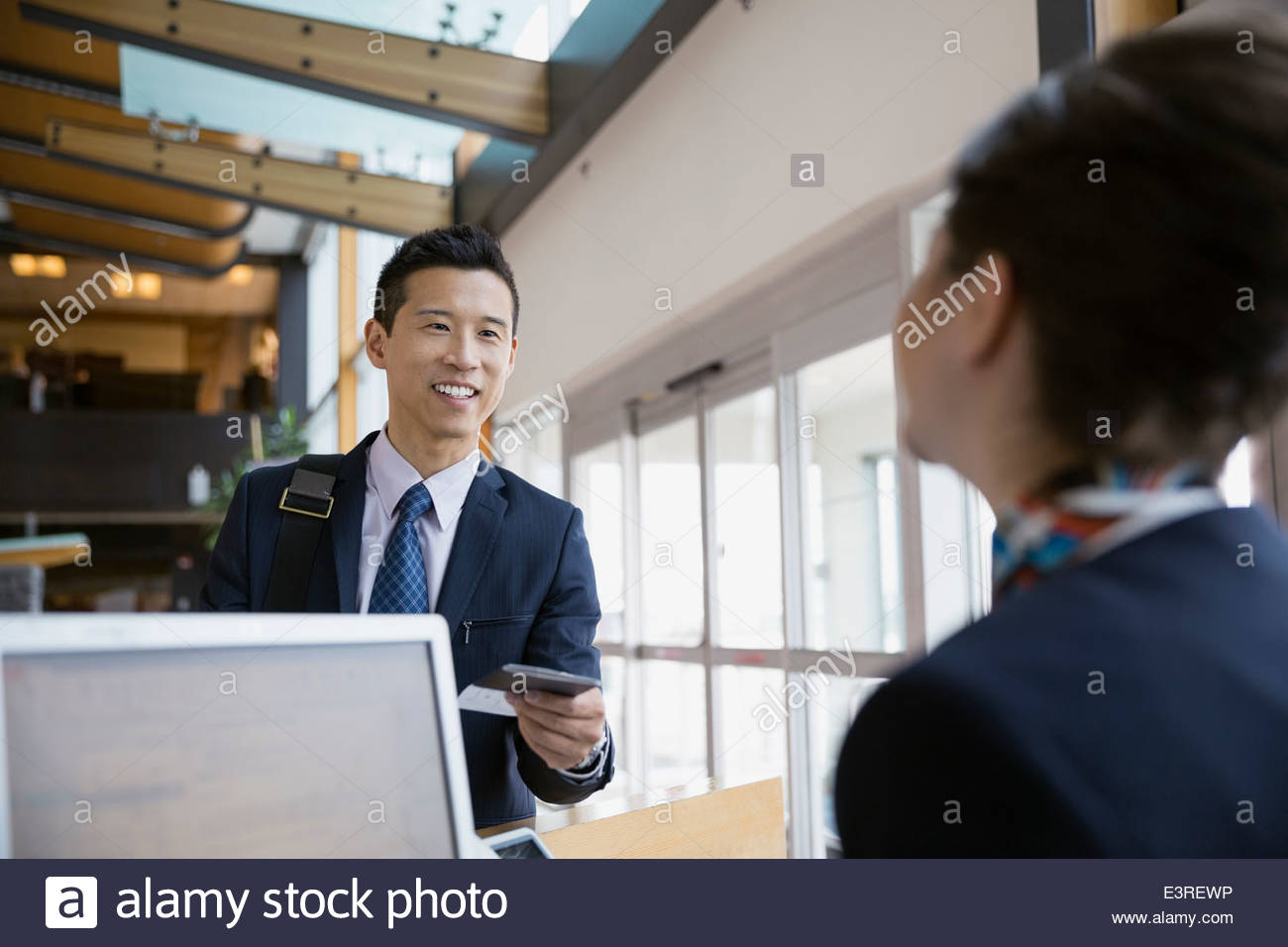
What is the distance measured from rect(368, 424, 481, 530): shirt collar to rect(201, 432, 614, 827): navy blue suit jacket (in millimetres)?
30

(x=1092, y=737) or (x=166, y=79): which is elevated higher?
(x=166, y=79)

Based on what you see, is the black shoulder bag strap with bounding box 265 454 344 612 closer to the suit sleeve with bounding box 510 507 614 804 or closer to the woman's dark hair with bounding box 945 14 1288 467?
the suit sleeve with bounding box 510 507 614 804

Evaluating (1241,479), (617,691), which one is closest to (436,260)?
(1241,479)

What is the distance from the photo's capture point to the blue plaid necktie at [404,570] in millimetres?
1568

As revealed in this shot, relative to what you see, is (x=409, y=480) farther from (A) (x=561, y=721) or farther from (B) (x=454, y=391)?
(A) (x=561, y=721)

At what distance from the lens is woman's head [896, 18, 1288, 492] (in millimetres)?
622

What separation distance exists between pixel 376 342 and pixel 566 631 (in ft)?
2.14

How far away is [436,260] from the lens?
1829 millimetres

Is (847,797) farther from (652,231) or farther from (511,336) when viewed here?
(652,231)

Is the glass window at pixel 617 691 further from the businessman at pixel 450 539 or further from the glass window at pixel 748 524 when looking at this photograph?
the businessman at pixel 450 539

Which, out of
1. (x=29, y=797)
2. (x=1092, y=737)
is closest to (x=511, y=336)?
(x=29, y=797)
